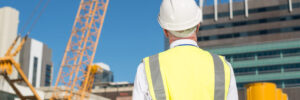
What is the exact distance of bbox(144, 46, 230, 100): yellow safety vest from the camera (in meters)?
2.18

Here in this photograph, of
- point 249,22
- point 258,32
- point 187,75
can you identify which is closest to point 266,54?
point 258,32

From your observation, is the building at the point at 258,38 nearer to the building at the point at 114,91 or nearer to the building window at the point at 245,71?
the building window at the point at 245,71

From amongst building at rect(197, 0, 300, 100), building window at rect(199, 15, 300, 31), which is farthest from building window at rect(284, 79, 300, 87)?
building window at rect(199, 15, 300, 31)

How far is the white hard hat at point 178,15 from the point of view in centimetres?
233

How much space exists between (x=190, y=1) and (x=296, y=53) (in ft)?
260

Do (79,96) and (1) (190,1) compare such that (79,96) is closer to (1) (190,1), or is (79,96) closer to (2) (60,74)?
(2) (60,74)

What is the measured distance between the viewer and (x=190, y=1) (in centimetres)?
Answer: 240

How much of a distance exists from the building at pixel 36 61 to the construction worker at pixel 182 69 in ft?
427

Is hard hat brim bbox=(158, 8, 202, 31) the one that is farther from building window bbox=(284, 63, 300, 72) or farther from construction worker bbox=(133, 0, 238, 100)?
building window bbox=(284, 63, 300, 72)

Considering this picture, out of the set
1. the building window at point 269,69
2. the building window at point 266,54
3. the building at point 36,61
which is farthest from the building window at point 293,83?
the building at point 36,61

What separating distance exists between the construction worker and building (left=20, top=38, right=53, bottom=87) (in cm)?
13012

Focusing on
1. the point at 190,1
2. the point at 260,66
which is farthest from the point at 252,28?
the point at 190,1

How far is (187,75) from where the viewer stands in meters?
2.21

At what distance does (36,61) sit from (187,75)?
136471 millimetres
